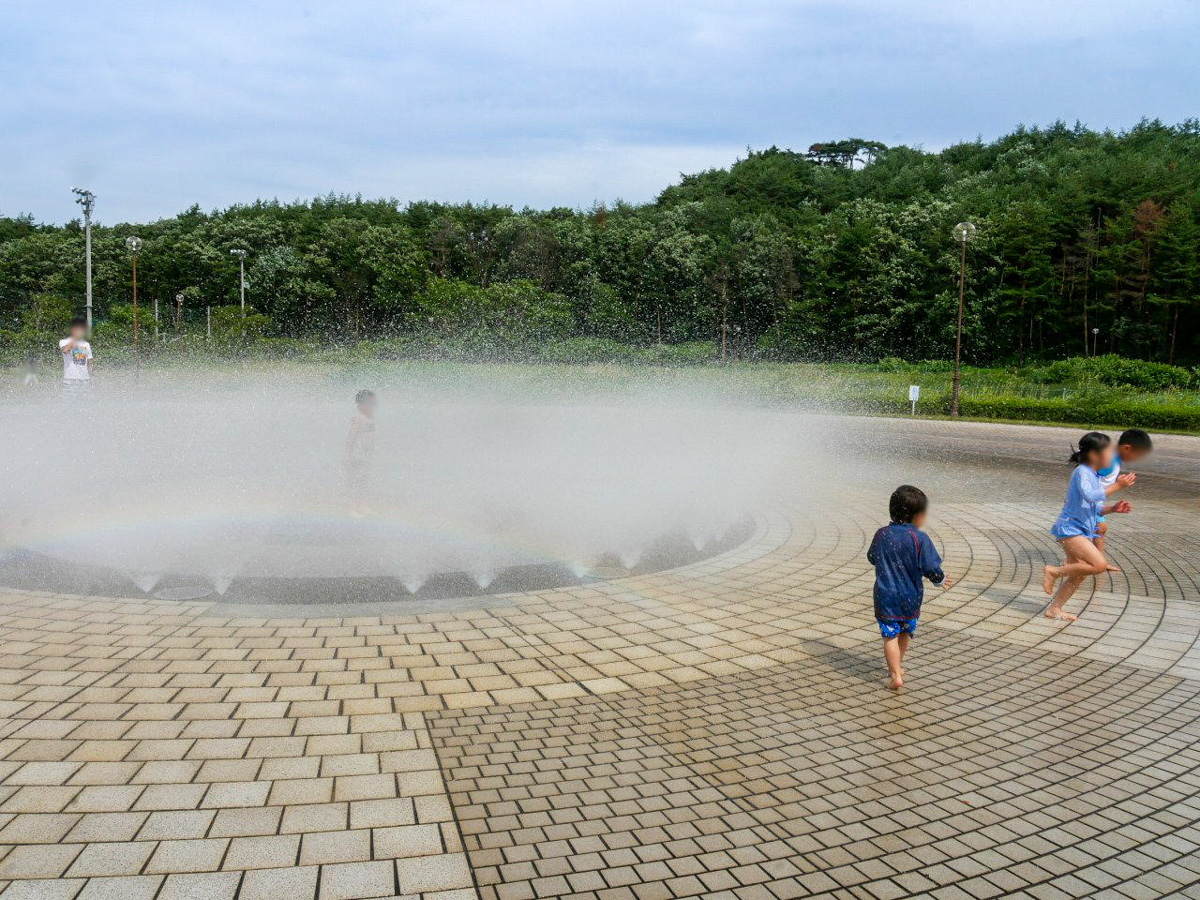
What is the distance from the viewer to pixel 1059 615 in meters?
6.52

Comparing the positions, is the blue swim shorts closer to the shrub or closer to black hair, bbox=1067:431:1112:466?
black hair, bbox=1067:431:1112:466

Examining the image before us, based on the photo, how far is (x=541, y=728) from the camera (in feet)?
14.3

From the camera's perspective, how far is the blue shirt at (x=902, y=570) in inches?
192

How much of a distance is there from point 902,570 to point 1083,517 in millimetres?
2489

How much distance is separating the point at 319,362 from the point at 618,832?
40.9 m

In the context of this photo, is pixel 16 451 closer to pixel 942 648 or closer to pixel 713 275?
pixel 942 648

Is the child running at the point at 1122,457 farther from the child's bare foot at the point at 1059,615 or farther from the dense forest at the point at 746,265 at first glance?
the dense forest at the point at 746,265

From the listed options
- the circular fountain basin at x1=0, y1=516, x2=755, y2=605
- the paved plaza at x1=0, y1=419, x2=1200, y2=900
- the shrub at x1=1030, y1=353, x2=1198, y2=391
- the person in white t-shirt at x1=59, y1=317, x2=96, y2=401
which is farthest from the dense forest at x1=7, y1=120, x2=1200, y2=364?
the paved plaza at x1=0, y1=419, x2=1200, y2=900

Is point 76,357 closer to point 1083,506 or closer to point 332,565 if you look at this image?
point 332,565

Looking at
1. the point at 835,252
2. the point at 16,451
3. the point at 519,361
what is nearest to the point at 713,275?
the point at 835,252

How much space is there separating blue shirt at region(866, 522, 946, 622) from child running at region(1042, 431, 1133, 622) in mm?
2210

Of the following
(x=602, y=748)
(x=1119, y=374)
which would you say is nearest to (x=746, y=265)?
(x=1119, y=374)

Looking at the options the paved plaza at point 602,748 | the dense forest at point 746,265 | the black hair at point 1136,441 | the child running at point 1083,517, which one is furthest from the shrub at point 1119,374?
the paved plaza at point 602,748

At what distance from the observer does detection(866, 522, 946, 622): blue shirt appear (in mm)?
4883
